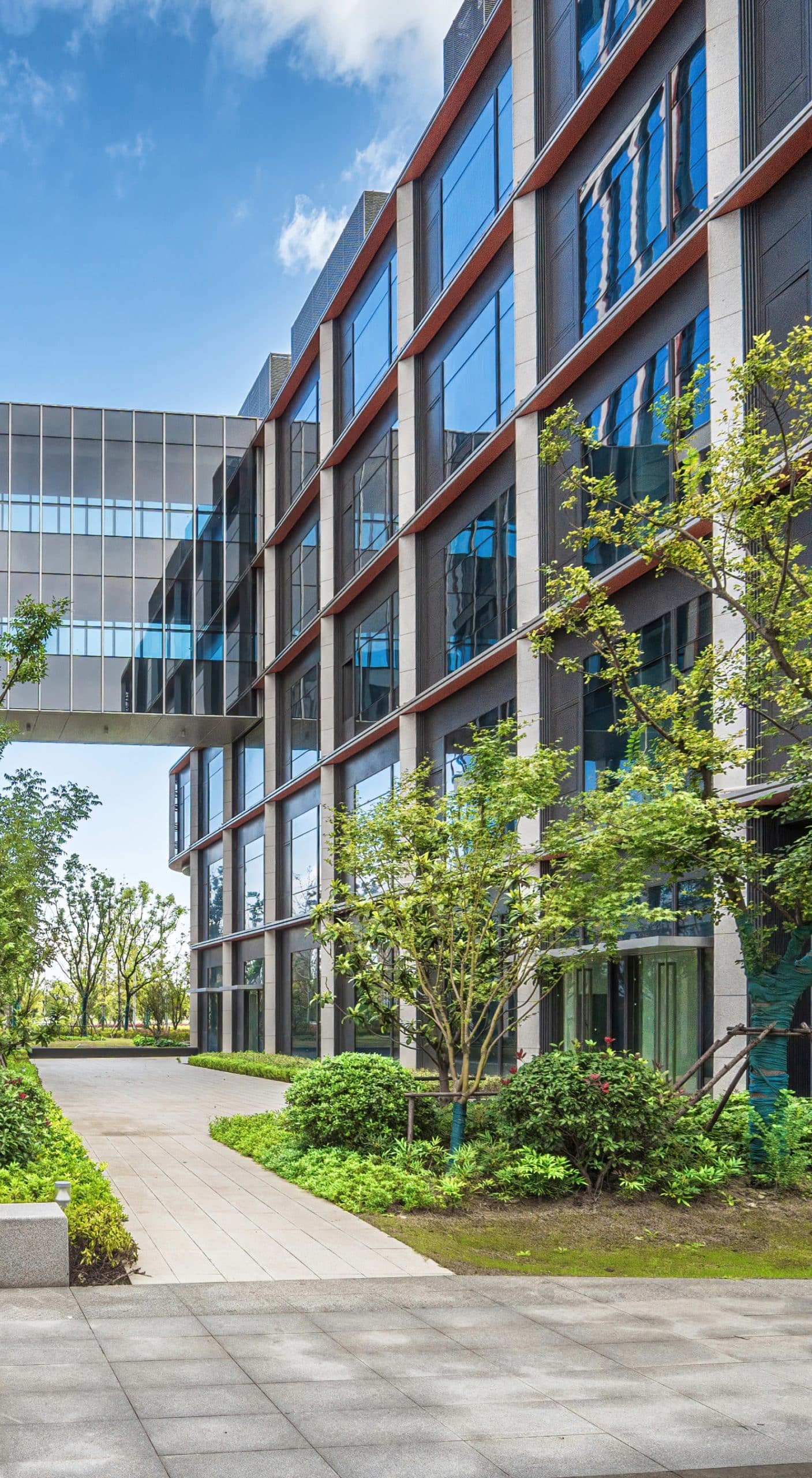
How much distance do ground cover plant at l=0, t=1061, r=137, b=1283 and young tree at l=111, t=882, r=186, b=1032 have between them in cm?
5702

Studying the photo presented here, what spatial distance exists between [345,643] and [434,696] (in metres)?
8.73

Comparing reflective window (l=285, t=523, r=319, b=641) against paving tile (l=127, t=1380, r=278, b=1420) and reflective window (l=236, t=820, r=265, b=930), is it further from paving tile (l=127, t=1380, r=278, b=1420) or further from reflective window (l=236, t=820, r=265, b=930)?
paving tile (l=127, t=1380, r=278, b=1420)

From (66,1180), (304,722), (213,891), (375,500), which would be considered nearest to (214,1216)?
(66,1180)

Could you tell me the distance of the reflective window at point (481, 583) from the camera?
2773 cm

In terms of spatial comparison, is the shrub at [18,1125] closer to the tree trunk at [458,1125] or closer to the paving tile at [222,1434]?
the tree trunk at [458,1125]

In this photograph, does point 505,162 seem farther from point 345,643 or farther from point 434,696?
point 345,643

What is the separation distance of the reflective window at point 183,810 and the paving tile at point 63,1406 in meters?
53.6

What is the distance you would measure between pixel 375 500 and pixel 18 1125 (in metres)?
25.5

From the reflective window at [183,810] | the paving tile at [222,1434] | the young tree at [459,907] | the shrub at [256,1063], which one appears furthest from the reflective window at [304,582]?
the paving tile at [222,1434]

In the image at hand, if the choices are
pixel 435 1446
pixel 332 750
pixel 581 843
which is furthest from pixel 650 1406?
pixel 332 750

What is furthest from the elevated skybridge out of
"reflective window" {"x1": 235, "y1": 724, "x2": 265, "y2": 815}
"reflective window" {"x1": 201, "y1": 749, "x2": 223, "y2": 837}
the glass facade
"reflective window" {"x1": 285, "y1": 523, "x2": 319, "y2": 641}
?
"reflective window" {"x1": 201, "y1": 749, "x2": 223, "y2": 837}

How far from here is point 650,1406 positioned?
7164mm

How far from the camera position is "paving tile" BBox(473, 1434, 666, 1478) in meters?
6.21

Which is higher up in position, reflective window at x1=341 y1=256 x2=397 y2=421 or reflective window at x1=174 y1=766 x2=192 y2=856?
reflective window at x1=341 y1=256 x2=397 y2=421
